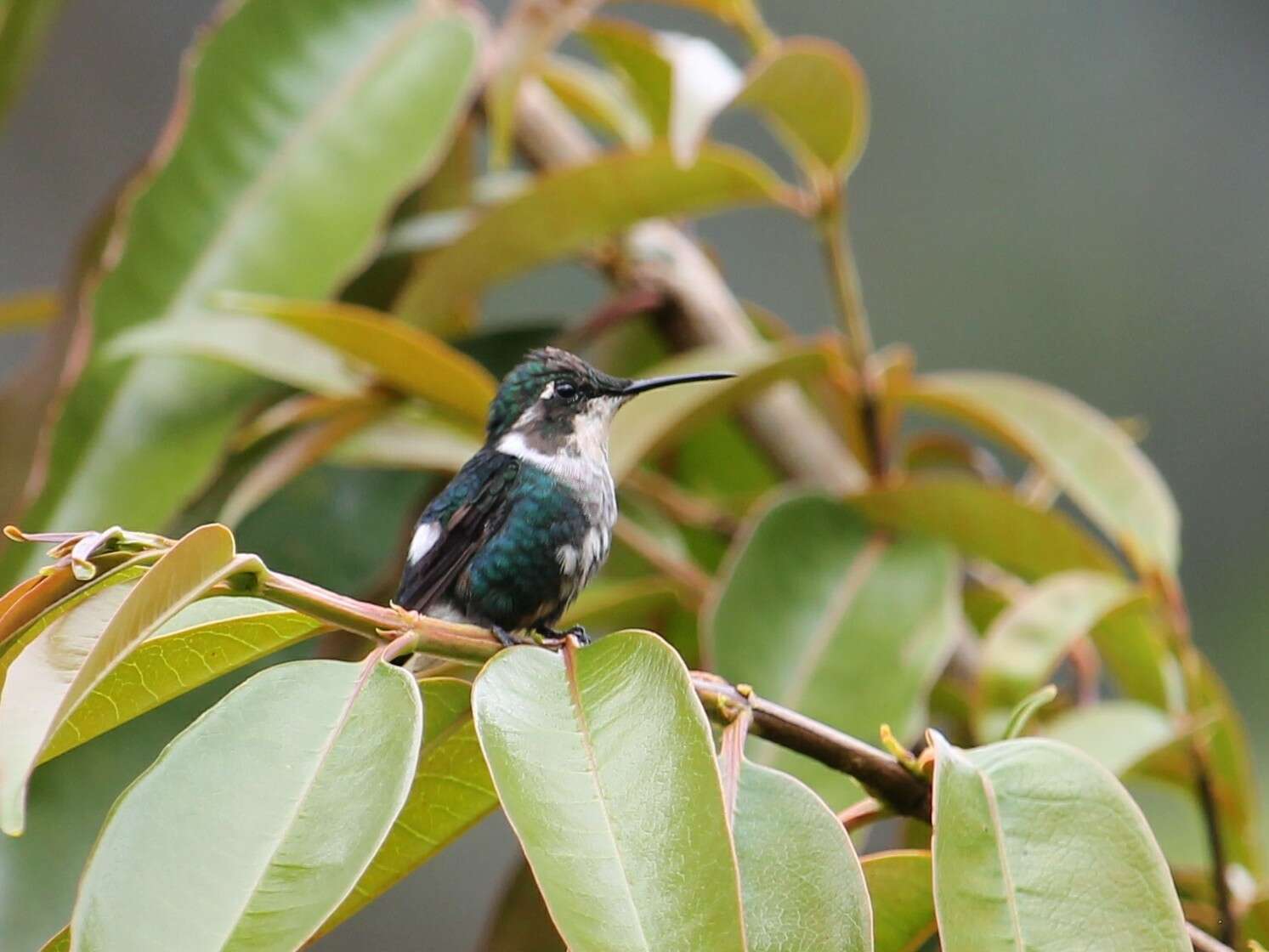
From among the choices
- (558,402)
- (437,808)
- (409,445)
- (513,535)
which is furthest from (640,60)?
(437,808)

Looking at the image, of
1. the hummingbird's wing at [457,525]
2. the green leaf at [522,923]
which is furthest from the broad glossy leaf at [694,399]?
the green leaf at [522,923]

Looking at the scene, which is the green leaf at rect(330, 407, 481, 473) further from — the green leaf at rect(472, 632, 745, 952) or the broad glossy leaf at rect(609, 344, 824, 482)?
the green leaf at rect(472, 632, 745, 952)

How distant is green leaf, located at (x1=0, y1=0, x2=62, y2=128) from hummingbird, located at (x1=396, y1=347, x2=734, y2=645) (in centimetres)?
101

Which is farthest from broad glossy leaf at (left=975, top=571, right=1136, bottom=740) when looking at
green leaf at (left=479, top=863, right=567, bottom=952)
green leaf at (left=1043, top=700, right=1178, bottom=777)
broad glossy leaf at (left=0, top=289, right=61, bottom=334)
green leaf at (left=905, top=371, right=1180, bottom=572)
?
broad glossy leaf at (left=0, top=289, right=61, bottom=334)

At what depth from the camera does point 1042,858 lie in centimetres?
87

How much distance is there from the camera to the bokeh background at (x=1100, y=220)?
249 inches

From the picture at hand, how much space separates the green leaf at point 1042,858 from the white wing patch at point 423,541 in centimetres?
84

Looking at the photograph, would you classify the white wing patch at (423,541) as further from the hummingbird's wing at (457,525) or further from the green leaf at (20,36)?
the green leaf at (20,36)

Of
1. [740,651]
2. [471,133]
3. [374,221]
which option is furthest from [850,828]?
[471,133]

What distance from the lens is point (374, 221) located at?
182 cm

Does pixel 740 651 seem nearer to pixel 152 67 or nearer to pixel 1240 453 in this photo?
pixel 152 67

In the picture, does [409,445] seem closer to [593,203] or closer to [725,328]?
[593,203]

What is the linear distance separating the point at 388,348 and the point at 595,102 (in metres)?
0.82


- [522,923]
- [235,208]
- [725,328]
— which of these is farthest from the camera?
[725,328]
